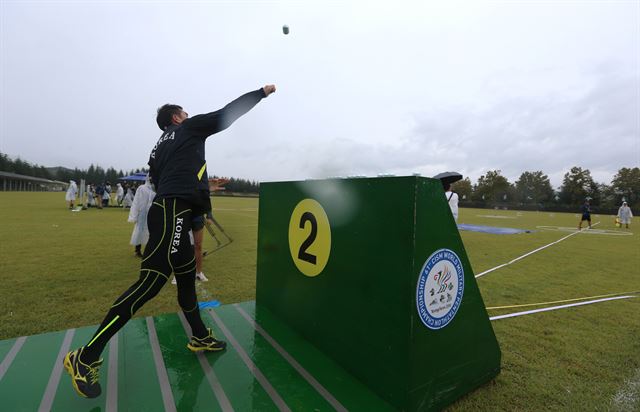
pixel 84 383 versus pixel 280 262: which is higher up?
pixel 280 262

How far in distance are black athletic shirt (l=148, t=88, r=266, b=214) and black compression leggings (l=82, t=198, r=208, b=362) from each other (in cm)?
10

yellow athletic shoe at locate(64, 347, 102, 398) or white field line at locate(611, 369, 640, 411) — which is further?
white field line at locate(611, 369, 640, 411)

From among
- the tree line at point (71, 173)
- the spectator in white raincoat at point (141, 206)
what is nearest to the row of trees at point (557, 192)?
the tree line at point (71, 173)

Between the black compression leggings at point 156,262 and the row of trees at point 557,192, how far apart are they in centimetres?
6901

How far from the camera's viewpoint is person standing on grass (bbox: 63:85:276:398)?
189 cm

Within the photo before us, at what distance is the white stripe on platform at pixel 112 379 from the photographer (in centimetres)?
180

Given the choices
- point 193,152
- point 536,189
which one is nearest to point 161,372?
point 193,152

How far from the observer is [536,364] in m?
2.54

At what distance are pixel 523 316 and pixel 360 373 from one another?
2.62 m

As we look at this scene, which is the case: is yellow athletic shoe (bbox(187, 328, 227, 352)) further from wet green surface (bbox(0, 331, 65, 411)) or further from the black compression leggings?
wet green surface (bbox(0, 331, 65, 411))

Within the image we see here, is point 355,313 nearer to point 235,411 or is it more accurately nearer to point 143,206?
point 235,411

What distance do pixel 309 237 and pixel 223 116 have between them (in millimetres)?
1144

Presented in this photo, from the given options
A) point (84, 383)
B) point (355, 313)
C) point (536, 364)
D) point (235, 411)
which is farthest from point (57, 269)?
point (536, 364)

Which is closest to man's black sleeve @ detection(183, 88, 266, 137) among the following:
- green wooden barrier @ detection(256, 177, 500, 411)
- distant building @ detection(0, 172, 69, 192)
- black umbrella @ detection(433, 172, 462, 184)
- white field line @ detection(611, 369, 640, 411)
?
green wooden barrier @ detection(256, 177, 500, 411)
